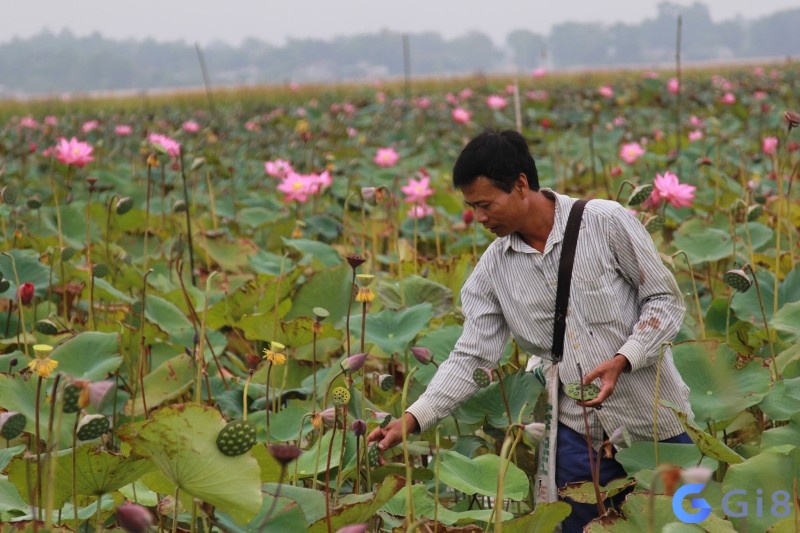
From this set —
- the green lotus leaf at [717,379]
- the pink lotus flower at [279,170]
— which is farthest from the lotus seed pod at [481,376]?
the pink lotus flower at [279,170]

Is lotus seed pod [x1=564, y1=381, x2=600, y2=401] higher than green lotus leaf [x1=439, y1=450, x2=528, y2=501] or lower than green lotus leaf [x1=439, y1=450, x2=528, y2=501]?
higher

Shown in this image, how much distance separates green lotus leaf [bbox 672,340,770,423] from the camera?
6.37 ft

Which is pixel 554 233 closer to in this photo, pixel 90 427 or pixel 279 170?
pixel 90 427

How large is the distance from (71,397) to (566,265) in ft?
2.93

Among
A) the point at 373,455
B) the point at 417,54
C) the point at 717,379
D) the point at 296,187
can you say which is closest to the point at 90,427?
the point at 373,455

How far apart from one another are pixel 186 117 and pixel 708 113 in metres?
4.84

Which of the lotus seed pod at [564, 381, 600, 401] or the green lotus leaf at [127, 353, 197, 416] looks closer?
the lotus seed pod at [564, 381, 600, 401]

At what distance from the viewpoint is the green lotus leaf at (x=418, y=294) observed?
2.55 meters

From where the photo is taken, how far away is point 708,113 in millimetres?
9039

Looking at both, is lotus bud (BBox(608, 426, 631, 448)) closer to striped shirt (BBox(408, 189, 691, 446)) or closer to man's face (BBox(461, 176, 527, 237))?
striped shirt (BBox(408, 189, 691, 446))

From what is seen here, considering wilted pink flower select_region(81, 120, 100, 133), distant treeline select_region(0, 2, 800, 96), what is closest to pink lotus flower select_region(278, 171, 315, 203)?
wilted pink flower select_region(81, 120, 100, 133)

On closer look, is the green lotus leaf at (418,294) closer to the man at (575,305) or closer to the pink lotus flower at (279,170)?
the man at (575,305)

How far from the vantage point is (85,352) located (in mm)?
2131

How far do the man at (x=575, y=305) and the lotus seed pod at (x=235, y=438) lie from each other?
493 mm
